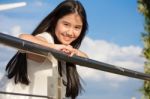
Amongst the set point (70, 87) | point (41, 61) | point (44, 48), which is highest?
point (44, 48)

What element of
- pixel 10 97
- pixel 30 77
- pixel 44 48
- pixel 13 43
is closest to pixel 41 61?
pixel 30 77

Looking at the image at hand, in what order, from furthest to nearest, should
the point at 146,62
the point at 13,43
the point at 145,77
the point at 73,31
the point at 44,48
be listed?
the point at 146,62, the point at 145,77, the point at 73,31, the point at 44,48, the point at 13,43

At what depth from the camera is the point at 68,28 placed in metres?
2.10

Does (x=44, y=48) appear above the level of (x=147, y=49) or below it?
above

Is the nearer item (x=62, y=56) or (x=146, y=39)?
(x=62, y=56)

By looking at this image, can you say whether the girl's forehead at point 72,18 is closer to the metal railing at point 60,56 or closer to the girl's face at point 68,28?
the girl's face at point 68,28

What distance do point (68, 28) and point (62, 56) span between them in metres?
0.45

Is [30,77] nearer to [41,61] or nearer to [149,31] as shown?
[41,61]

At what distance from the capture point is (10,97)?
184 cm

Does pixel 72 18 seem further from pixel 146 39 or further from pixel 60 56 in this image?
pixel 146 39

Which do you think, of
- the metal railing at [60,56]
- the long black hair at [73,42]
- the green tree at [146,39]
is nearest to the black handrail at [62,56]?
the metal railing at [60,56]

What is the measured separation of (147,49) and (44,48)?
7517mm

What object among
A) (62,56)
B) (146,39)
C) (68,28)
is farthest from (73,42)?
(146,39)

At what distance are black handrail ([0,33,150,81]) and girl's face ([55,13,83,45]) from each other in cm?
26
